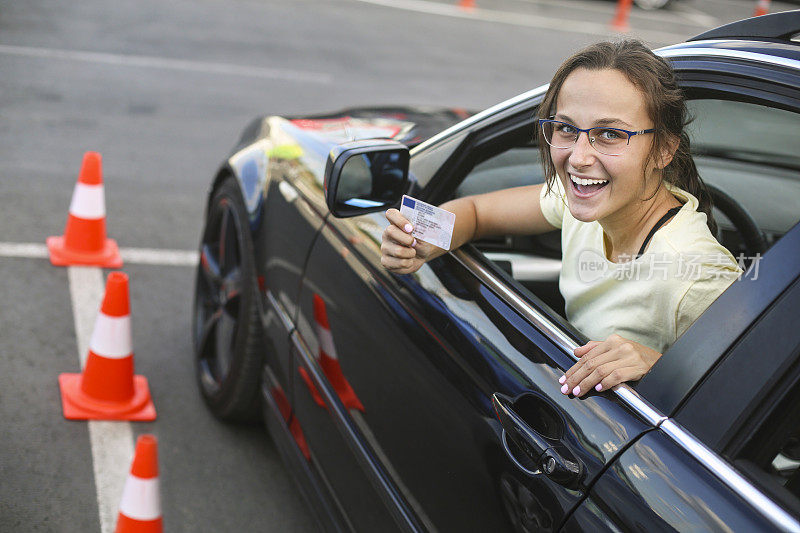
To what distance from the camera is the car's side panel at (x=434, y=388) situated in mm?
1632

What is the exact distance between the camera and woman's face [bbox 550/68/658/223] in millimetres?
1821

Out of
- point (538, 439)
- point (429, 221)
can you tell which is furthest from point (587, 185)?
point (538, 439)

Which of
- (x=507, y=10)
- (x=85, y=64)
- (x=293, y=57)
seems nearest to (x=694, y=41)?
(x=85, y=64)

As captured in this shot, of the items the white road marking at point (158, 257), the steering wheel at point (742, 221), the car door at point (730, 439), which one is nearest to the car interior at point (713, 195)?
the steering wheel at point (742, 221)

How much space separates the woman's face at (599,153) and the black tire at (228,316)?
4.86 ft

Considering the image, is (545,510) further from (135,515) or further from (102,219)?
(102,219)

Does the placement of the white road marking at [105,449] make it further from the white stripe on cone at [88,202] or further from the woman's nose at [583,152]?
the woman's nose at [583,152]

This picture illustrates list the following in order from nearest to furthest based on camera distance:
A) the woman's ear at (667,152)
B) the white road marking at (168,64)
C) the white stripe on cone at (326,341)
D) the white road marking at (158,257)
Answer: the woman's ear at (667,152) < the white stripe on cone at (326,341) < the white road marking at (158,257) < the white road marking at (168,64)

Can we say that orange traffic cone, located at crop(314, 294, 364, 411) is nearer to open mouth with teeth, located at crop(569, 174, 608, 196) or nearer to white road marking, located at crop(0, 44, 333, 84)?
open mouth with teeth, located at crop(569, 174, 608, 196)

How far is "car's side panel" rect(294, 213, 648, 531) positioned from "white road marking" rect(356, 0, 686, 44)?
1101 cm

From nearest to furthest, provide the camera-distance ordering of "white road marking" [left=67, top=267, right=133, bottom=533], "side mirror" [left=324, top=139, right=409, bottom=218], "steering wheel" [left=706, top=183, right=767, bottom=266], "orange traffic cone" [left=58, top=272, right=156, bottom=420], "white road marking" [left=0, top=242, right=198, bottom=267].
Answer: "side mirror" [left=324, top=139, right=409, bottom=218] → "steering wheel" [left=706, top=183, right=767, bottom=266] → "white road marking" [left=67, top=267, right=133, bottom=533] → "orange traffic cone" [left=58, top=272, right=156, bottom=420] → "white road marking" [left=0, top=242, right=198, bottom=267]

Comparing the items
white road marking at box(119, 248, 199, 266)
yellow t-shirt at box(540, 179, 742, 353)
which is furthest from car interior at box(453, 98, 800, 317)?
white road marking at box(119, 248, 199, 266)

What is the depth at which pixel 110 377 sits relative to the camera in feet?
10.7

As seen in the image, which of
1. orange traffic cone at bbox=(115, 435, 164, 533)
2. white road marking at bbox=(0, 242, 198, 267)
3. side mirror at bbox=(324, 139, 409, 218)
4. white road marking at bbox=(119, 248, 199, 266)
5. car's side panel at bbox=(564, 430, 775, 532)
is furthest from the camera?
white road marking at bbox=(119, 248, 199, 266)
